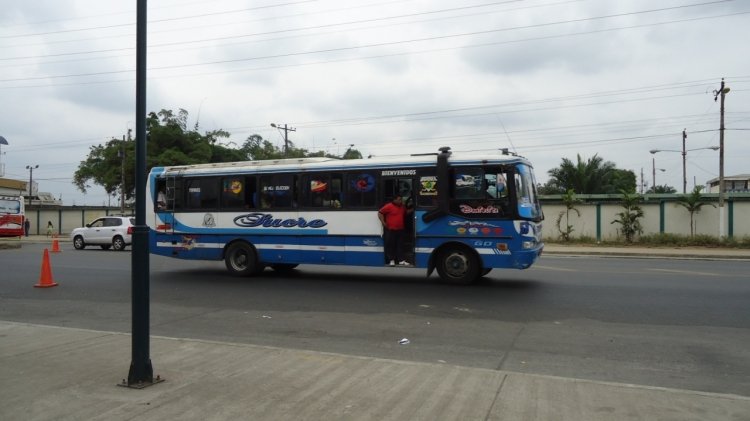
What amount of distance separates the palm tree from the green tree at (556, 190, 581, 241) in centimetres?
586

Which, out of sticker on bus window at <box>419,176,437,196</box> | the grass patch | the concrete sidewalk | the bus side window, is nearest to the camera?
the concrete sidewalk

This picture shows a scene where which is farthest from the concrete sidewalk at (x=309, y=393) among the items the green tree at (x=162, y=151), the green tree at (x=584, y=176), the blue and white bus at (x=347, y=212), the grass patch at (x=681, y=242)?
the green tree at (x=162, y=151)

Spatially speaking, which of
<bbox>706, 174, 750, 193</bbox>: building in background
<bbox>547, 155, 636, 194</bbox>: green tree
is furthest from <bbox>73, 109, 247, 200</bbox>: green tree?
<bbox>706, 174, 750, 193</bbox>: building in background

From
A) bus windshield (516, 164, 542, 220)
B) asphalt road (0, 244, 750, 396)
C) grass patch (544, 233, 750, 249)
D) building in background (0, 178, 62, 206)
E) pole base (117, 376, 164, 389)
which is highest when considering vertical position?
building in background (0, 178, 62, 206)

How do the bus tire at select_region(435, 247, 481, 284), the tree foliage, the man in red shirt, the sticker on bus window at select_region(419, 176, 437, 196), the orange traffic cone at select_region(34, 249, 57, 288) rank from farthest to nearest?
the tree foliage < the orange traffic cone at select_region(34, 249, 57, 288) < the man in red shirt < the sticker on bus window at select_region(419, 176, 437, 196) < the bus tire at select_region(435, 247, 481, 284)

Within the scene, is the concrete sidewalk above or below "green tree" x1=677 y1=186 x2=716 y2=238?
below

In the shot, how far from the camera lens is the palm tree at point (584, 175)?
33.3m

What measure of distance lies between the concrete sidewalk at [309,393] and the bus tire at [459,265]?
582 cm

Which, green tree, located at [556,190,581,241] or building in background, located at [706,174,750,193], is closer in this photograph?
green tree, located at [556,190,581,241]

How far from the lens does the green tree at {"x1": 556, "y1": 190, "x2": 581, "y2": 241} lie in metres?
27.3

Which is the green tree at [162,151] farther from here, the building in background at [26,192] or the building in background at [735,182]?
the building in background at [735,182]

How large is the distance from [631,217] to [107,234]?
23.8 meters

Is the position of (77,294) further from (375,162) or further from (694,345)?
(694,345)

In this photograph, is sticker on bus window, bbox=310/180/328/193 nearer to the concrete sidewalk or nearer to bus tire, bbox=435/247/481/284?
bus tire, bbox=435/247/481/284
